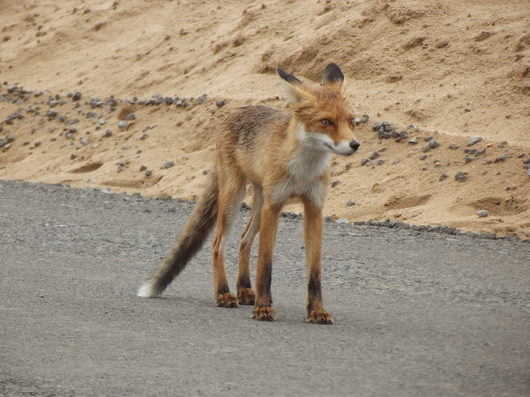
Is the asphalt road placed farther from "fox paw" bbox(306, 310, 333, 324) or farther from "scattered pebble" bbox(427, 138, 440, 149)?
"scattered pebble" bbox(427, 138, 440, 149)

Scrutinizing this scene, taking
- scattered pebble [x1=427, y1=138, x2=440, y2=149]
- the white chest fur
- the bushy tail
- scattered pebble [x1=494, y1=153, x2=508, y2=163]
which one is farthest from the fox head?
scattered pebble [x1=427, y1=138, x2=440, y2=149]

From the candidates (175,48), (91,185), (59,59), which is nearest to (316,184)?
(91,185)

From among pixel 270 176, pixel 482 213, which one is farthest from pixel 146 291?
pixel 482 213

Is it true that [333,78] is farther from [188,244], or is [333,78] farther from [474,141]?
[474,141]

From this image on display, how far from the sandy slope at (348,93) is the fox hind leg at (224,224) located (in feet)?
19.2

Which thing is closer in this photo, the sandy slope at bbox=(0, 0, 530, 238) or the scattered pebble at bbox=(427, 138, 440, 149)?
Answer: the sandy slope at bbox=(0, 0, 530, 238)

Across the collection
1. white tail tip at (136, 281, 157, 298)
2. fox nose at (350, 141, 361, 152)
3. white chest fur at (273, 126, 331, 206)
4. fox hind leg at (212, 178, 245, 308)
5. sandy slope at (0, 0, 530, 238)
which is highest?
fox nose at (350, 141, 361, 152)

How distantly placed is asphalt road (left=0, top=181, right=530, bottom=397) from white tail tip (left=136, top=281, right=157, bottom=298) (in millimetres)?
127

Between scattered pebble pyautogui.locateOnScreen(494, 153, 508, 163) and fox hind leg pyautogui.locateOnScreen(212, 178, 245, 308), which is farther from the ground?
fox hind leg pyautogui.locateOnScreen(212, 178, 245, 308)

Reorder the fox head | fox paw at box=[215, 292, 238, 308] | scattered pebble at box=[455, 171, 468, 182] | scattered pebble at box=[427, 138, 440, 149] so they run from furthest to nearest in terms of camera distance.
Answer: scattered pebble at box=[427, 138, 440, 149] < scattered pebble at box=[455, 171, 468, 182] < fox paw at box=[215, 292, 238, 308] < the fox head

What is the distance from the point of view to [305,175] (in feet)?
26.1

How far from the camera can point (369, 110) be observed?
18812mm

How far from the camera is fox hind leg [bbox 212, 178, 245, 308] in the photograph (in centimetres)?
860

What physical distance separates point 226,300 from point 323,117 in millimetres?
1957
